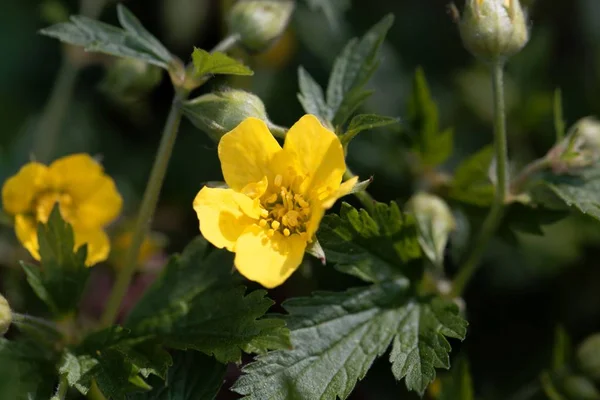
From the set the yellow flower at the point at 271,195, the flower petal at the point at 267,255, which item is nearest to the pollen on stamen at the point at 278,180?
the yellow flower at the point at 271,195

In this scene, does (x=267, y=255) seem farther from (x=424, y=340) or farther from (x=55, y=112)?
(x=55, y=112)

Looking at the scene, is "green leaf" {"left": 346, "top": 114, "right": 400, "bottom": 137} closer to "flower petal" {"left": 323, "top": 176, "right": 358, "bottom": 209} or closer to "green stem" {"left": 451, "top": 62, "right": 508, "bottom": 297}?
"flower petal" {"left": 323, "top": 176, "right": 358, "bottom": 209}

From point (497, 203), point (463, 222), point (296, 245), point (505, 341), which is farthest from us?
point (505, 341)

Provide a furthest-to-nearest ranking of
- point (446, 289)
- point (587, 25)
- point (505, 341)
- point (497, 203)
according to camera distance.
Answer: point (587, 25) → point (505, 341) → point (446, 289) → point (497, 203)

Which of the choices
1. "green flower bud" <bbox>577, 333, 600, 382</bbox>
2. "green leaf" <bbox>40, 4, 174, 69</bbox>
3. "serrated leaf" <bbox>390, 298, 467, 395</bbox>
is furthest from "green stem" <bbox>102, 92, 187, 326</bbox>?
"green flower bud" <bbox>577, 333, 600, 382</bbox>

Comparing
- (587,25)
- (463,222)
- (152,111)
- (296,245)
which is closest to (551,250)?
(463,222)

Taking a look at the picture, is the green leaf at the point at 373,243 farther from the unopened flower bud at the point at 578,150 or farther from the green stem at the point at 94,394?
the green stem at the point at 94,394

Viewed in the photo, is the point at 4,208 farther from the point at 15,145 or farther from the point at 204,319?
the point at 15,145

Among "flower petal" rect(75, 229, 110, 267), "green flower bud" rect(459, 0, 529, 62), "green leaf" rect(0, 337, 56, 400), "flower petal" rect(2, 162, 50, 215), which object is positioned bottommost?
"green leaf" rect(0, 337, 56, 400)
